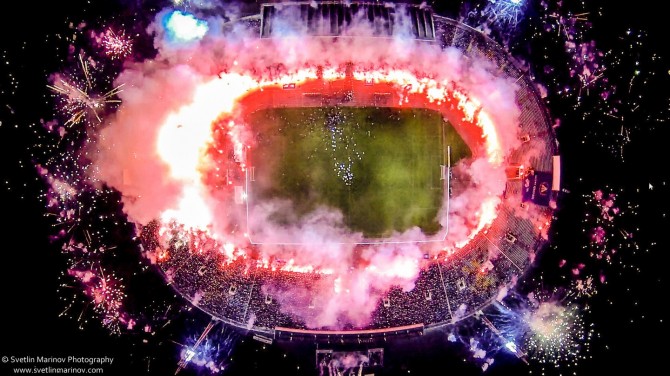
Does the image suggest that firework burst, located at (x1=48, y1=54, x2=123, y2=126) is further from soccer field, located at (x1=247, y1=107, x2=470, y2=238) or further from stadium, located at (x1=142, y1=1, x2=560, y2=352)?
soccer field, located at (x1=247, y1=107, x2=470, y2=238)

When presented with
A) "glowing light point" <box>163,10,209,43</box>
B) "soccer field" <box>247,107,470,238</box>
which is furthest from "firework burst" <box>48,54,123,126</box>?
"soccer field" <box>247,107,470,238</box>

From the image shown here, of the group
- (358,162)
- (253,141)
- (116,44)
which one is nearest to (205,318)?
(253,141)

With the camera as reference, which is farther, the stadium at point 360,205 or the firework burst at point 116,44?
the stadium at point 360,205

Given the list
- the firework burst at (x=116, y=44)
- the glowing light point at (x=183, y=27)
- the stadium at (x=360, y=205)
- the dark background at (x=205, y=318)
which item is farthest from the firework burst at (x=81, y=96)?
the stadium at (x=360, y=205)

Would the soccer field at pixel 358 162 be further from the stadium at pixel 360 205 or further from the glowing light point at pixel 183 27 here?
the glowing light point at pixel 183 27

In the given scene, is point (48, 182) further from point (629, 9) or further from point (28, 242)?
point (629, 9)

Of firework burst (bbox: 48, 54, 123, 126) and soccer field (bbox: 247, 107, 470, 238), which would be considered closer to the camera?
firework burst (bbox: 48, 54, 123, 126)
